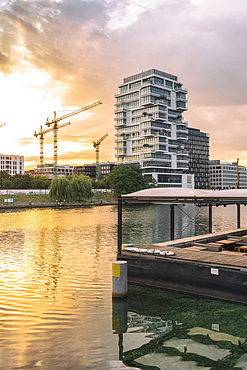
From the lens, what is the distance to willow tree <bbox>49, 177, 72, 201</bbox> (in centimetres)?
10083

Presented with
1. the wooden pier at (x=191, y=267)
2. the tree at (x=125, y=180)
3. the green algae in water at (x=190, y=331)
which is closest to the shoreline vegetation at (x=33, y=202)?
the tree at (x=125, y=180)

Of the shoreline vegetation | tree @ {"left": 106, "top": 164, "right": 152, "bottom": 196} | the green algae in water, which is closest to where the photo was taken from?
the green algae in water

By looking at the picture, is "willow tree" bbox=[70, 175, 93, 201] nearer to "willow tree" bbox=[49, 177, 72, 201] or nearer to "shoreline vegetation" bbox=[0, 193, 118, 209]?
"willow tree" bbox=[49, 177, 72, 201]

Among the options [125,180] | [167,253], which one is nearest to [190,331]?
[167,253]

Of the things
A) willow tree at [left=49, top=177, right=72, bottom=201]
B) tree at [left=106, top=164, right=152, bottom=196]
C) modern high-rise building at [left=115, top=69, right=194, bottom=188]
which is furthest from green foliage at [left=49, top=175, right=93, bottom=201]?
modern high-rise building at [left=115, top=69, right=194, bottom=188]

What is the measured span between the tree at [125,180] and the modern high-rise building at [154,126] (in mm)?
23000

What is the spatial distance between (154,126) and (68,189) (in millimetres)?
66996

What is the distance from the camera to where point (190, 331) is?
11.6m

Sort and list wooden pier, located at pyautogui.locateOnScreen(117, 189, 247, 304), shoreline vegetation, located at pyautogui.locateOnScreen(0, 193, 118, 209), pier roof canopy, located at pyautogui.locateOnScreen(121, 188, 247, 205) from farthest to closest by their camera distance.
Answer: shoreline vegetation, located at pyautogui.locateOnScreen(0, 193, 118, 209) → pier roof canopy, located at pyautogui.locateOnScreen(121, 188, 247, 205) → wooden pier, located at pyautogui.locateOnScreen(117, 189, 247, 304)

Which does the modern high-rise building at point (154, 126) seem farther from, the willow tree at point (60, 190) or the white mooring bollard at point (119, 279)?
the white mooring bollard at point (119, 279)

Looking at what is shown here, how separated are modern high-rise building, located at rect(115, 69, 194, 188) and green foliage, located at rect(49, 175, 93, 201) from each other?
53.0 meters

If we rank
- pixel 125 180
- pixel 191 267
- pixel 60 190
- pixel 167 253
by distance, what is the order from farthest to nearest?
pixel 125 180 → pixel 60 190 → pixel 167 253 → pixel 191 267

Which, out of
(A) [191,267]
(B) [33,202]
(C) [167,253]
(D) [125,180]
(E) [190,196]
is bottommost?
(B) [33,202]

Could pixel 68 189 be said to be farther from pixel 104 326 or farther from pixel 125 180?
pixel 104 326
